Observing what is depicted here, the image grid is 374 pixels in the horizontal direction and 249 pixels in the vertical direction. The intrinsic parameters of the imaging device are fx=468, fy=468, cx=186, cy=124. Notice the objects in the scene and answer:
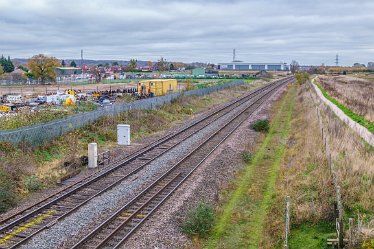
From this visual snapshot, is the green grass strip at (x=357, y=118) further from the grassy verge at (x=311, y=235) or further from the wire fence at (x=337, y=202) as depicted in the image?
the grassy verge at (x=311, y=235)

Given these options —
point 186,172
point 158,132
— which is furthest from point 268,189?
point 158,132

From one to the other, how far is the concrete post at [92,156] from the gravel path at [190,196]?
177 inches

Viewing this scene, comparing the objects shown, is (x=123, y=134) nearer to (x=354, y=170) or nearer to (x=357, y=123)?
(x=354, y=170)

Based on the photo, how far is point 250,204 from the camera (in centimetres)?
1570

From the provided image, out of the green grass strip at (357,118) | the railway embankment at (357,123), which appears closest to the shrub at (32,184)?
the railway embankment at (357,123)

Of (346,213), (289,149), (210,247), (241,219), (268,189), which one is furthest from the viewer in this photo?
(289,149)

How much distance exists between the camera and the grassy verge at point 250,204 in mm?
12672

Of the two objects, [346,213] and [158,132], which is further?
[158,132]

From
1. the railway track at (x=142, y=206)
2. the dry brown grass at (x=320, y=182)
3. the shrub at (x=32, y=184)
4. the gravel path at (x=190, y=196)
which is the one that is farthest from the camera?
the shrub at (x=32, y=184)

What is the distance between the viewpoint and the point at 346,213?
1317cm

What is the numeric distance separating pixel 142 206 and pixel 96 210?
142 cm

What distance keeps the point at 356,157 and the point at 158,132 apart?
1589 cm

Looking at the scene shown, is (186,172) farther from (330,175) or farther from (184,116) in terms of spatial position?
(184,116)

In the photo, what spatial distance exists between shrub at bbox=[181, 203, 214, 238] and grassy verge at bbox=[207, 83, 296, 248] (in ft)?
0.88
